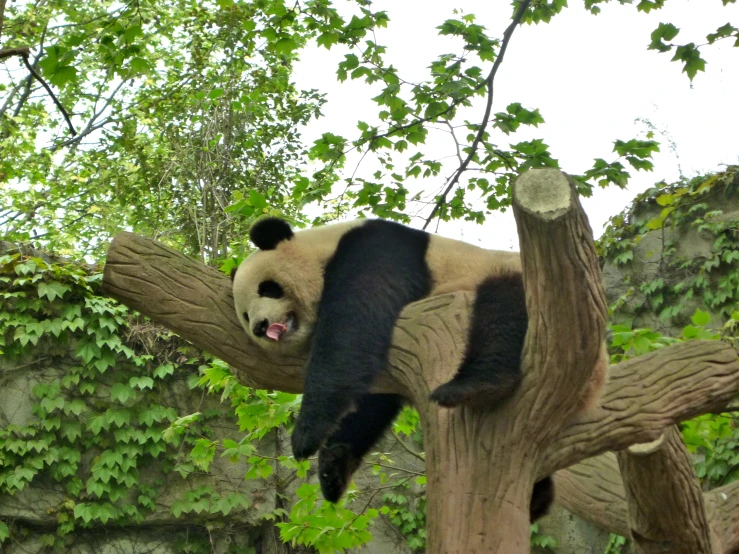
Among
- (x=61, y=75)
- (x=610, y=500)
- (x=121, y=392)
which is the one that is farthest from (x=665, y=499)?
(x=121, y=392)

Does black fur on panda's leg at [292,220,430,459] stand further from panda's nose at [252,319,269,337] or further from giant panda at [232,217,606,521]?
panda's nose at [252,319,269,337]

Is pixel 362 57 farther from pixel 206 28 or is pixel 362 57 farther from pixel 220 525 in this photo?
pixel 206 28

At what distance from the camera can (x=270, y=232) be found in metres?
3.75

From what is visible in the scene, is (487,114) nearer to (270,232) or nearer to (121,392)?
(270,232)

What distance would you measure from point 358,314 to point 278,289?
0.66 meters

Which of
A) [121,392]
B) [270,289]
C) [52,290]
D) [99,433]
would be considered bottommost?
[99,433]

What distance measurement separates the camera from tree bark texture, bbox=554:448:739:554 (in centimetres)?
404

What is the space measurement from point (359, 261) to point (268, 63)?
26.3 ft

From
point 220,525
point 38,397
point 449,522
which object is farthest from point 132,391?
point 449,522

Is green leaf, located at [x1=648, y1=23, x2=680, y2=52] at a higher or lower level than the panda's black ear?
higher

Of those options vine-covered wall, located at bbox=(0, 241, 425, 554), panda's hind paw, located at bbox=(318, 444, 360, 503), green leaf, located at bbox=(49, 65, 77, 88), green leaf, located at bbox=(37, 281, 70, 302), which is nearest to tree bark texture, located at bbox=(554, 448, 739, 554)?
panda's hind paw, located at bbox=(318, 444, 360, 503)

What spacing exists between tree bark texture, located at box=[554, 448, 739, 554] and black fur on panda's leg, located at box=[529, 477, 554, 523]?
0.55 meters

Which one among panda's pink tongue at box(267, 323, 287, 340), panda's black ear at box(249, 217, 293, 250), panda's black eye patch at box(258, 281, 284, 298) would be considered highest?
panda's black ear at box(249, 217, 293, 250)

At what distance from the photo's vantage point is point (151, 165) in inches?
466
